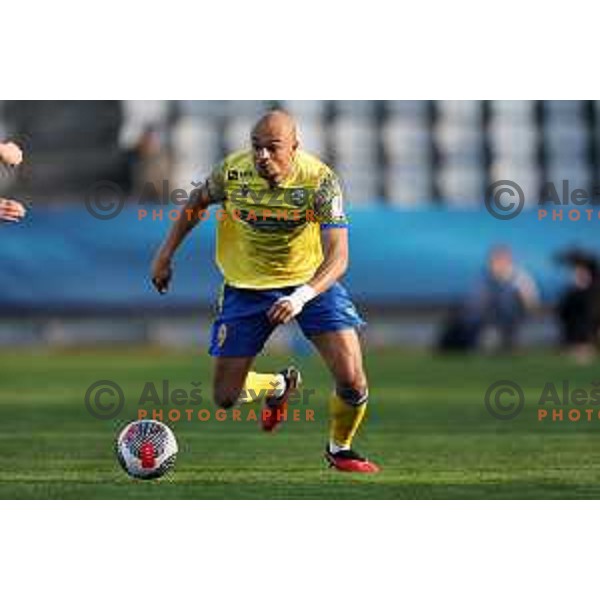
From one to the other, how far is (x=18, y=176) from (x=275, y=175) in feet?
46.7

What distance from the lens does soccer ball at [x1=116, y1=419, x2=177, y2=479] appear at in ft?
31.0

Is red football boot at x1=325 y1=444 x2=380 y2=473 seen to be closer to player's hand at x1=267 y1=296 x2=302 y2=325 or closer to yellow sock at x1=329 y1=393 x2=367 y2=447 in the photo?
yellow sock at x1=329 y1=393 x2=367 y2=447

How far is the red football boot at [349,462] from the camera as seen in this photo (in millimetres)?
A: 9742

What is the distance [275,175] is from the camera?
949 centimetres

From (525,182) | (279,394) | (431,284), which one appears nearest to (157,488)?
(279,394)

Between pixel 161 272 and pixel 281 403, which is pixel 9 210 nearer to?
pixel 161 272

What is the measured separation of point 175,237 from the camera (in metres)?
9.54

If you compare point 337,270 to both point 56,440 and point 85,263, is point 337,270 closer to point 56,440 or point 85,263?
point 56,440

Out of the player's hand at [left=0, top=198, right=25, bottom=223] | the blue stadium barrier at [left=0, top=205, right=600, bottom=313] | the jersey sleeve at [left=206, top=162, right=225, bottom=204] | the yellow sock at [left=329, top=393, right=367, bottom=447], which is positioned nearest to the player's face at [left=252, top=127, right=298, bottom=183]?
the jersey sleeve at [left=206, top=162, right=225, bottom=204]

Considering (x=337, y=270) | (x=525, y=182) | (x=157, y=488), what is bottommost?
(x=157, y=488)

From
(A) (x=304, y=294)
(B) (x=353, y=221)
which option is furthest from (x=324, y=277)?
(B) (x=353, y=221)

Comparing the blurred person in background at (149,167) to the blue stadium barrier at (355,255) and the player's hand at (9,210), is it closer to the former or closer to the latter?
the blue stadium barrier at (355,255)

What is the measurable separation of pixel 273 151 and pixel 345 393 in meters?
1.44

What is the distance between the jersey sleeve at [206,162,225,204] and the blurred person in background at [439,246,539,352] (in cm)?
1346
